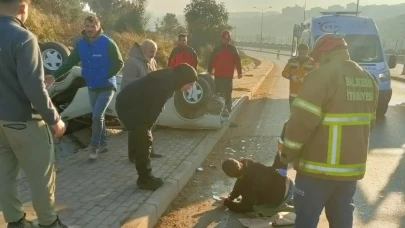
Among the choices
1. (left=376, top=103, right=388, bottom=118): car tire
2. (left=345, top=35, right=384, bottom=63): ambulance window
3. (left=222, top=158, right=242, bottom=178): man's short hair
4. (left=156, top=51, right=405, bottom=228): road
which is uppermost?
(left=345, top=35, right=384, bottom=63): ambulance window

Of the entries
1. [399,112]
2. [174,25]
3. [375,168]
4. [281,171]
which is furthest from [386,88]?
[174,25]

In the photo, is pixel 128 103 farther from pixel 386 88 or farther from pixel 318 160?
pixel 386 88

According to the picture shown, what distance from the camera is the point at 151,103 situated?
202 inches

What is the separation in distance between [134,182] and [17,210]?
189 centimetres

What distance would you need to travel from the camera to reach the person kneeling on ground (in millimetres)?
4797

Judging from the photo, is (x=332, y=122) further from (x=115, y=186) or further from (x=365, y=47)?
(x=365, y=47)

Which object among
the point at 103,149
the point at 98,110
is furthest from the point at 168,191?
the point at 103,149

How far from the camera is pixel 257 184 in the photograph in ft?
15.8

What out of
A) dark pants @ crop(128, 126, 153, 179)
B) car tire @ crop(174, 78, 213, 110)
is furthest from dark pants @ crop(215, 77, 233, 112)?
dark pants @ crop(128, 126, 153, 179)

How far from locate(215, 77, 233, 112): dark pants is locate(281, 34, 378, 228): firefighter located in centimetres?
702

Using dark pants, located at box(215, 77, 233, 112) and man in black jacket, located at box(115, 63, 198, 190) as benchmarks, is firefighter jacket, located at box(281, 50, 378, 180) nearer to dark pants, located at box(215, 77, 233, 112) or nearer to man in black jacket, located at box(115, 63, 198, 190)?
man in black jacket, located at box(115, 63, 198, 190)

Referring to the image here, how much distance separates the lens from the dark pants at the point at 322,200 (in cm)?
318

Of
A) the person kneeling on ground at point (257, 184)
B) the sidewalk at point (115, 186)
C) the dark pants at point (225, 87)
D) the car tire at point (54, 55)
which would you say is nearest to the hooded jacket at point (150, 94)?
the sidewalk at point (115, 186)

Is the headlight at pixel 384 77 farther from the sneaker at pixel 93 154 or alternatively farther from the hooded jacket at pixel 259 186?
the sneaker at pixel 93 154
